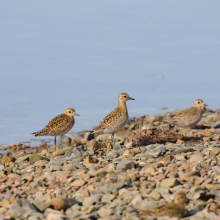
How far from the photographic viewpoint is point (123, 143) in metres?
12.6

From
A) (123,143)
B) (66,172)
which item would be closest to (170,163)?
(66,172)

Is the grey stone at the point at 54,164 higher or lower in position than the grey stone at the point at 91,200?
higher

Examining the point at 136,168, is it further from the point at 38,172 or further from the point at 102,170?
the point at 38,172

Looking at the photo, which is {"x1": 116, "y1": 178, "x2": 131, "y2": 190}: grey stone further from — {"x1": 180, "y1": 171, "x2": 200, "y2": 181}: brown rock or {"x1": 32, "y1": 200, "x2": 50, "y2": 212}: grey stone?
{"x1": 32, "y1": 200, "x2": 50, "y2": 212}: grey stone

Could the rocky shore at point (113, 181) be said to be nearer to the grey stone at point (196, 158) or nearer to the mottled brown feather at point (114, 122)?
the grey stone at point (196, 158)

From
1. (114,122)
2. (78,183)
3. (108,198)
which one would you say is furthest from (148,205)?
(114,122)

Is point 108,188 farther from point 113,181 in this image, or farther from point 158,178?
point 158,178

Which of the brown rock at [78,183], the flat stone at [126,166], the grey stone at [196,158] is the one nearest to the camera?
the brown rock at [78,183]

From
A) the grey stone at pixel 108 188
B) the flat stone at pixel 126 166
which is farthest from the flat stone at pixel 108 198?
the flat stone at pixel 126 166

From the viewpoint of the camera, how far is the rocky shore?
281 inches

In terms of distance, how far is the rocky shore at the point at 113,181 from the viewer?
7133 millimetres

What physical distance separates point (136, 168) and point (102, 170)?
68 centimetres

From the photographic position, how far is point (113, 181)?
821cm

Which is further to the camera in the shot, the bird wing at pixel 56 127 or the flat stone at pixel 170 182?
the bird wing at pixel 56 127
